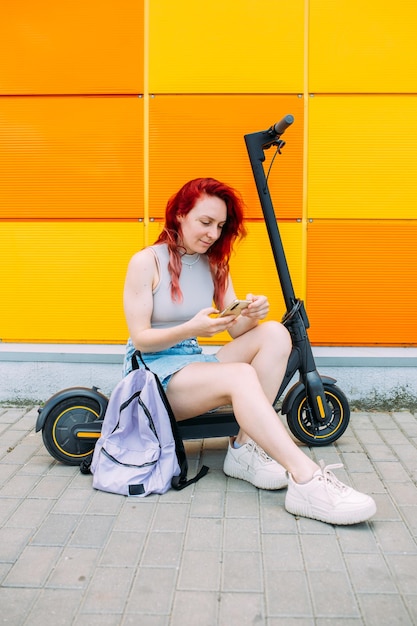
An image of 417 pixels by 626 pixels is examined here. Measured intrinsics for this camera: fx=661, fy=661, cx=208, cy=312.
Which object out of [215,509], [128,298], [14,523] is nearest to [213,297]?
[128,298]

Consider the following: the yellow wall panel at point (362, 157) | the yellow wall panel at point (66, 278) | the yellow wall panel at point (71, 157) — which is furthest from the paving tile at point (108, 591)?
the yellow wall panel at point (362, 157)

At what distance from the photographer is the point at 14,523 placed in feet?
8.92

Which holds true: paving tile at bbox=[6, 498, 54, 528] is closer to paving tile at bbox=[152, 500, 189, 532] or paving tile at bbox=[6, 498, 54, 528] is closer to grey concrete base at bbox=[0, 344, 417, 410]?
paving tile at bbox=[152, 500, 189, 532]

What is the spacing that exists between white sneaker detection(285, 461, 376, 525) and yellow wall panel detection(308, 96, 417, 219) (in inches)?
81.8

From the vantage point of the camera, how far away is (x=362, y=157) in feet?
13.9

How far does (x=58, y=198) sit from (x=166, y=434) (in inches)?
81.1

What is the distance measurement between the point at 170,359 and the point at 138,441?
414mm

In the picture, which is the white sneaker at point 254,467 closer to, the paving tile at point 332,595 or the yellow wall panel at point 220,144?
the paving tile at point 332,595

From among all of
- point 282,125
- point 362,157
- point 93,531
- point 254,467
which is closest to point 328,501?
point 254,467

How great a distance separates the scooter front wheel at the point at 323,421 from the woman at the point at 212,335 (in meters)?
0.39

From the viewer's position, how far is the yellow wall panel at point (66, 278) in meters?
Answer: 4.36

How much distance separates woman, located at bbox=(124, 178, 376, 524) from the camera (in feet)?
9.06

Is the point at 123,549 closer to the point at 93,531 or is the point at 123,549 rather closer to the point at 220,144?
the point at 93,531

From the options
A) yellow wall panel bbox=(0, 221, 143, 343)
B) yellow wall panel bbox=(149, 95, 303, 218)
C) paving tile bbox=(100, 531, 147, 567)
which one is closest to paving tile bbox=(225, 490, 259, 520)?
paving tile bbox=(100, 531, 147, 567)
